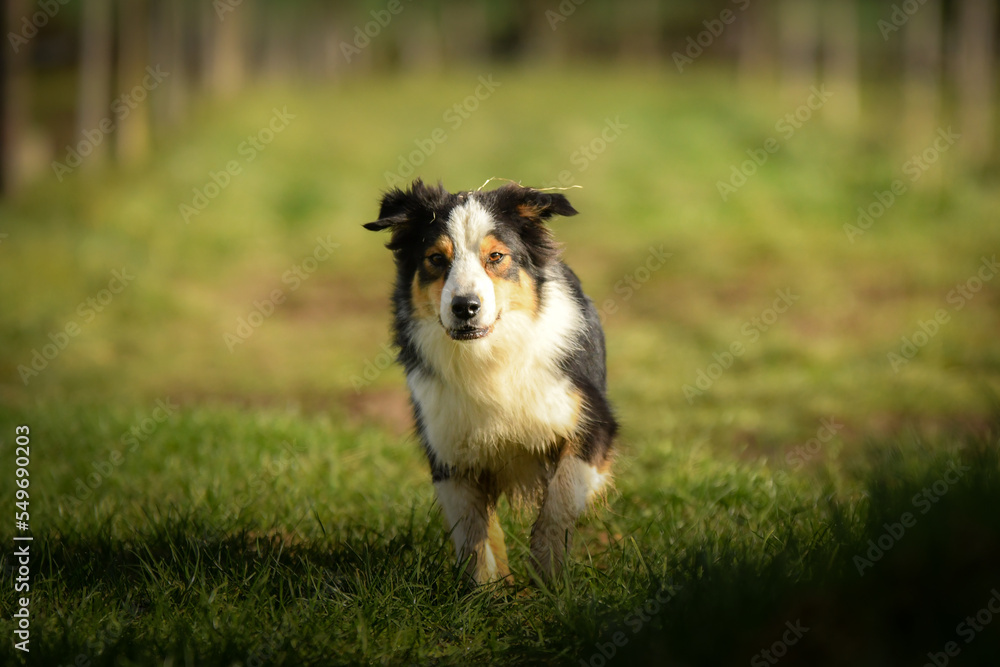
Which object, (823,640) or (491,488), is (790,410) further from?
(823,640)

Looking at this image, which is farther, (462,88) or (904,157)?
(462,88)

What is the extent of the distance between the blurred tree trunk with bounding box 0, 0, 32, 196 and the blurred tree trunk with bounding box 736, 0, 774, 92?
22270 millimetres

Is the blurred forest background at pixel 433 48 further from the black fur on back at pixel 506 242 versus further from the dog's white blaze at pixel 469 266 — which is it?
the dog's white blaze at pixel 469 266

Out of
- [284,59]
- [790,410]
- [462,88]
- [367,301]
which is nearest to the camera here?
[790,410]

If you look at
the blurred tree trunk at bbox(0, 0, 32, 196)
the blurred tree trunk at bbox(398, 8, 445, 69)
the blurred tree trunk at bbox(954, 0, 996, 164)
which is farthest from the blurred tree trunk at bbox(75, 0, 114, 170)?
the blurred tree trunk at bbox(954, 0, 996, 164)

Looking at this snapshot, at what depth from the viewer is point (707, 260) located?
43.1 ft

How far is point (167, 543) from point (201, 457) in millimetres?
1991

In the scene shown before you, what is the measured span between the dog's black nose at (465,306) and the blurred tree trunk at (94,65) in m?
18.9

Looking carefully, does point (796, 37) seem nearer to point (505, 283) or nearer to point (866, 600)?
point (505, 283)

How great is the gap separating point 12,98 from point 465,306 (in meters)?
15.8

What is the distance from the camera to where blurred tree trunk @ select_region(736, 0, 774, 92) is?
105 feet

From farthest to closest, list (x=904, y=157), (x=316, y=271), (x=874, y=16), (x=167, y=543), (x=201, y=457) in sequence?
(x=874, y=16)
(x=904, y=157)
(x=316, y=271)
(x=201, y=457)
(x=167, y=543)

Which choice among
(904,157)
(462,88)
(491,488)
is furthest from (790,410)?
(462,88)

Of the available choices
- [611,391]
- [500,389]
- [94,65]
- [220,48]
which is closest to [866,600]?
[500,389]
